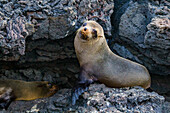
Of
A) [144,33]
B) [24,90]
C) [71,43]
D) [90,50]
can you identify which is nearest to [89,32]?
[90,50]

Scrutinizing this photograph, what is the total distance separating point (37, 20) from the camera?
3.77 meters

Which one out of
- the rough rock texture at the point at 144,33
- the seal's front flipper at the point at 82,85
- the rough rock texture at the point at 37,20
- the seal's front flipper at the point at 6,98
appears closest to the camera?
the seal's front flipper at the point at 82,85

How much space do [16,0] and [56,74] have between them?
1.68 m

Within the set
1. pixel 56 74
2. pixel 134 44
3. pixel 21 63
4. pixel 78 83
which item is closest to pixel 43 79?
pixel 56 74

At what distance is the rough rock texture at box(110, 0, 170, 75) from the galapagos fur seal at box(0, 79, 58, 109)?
5.06ft

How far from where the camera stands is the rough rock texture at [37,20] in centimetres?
356

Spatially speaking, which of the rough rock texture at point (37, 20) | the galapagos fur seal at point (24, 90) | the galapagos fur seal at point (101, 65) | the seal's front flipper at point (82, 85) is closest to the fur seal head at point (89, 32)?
the galapagos fur seal at point (101, 65)

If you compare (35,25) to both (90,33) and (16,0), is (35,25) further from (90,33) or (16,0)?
(90,33)

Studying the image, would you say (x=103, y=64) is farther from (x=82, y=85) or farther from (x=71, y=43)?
(x=71, y=43)

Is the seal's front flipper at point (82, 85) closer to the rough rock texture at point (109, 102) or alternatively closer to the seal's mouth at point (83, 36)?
the rough rock texture at point (109, 102)

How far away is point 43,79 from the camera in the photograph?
14.8 feet

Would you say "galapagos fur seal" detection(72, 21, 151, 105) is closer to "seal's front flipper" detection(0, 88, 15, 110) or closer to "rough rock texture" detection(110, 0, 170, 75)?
"rough rock texture" detection(110, 0, 170, 75)

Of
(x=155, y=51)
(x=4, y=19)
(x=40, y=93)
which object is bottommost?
(x=40, y=93)

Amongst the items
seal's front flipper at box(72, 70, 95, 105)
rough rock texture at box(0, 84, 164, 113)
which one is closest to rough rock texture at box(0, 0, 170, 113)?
rough rock texture at box(0, 84, 164, 113)
